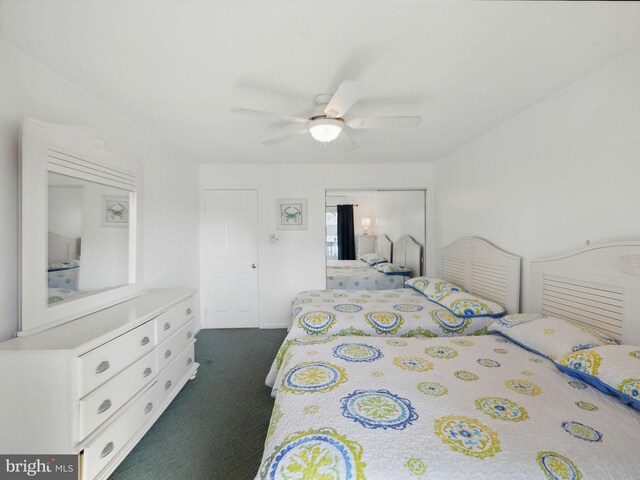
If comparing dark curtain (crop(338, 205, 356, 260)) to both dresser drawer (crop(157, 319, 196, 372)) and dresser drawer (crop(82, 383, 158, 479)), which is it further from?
dresser drawer (crop(82, 383, 158, 479))

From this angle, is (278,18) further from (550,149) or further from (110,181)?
(550,149)

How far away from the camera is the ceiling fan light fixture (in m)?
1.85

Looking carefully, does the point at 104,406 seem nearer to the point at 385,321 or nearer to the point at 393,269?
the point at 385,321

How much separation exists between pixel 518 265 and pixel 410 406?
1.72 meters

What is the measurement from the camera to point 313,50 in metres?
1.43

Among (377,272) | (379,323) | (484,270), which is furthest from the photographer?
(377,272)

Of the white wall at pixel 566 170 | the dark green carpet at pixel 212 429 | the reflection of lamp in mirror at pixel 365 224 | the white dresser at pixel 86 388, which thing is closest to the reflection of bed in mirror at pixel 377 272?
the reflection of lamp in mirror at pixel 365 224

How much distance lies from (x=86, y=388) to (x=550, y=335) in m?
2.49

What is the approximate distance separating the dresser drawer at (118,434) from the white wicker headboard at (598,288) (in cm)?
282

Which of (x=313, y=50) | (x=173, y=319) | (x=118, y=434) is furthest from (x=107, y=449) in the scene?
(x=313, y=50)

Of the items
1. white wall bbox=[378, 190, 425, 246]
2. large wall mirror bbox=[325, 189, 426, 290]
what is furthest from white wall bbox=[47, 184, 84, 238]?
white wall bbox=[378, 190, 425, 246]

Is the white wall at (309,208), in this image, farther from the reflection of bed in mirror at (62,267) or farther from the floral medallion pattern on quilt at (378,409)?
the floral medallion pattern on quilt at (378,409)

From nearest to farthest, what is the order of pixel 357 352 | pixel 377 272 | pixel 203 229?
1. pixel 357 352
2. pixel 203 229
3. pixel 377 272

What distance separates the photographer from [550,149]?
1984mm
